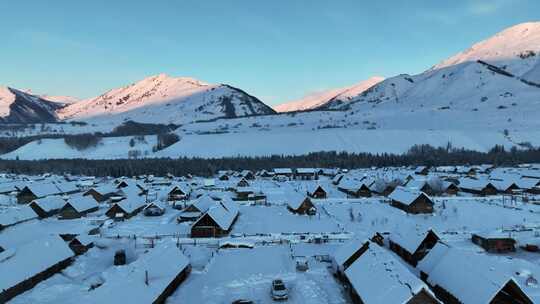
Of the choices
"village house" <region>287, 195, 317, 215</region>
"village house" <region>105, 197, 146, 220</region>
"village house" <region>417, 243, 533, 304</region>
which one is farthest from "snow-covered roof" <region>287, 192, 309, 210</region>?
"village house" <region>417, 243, 533, 304</region>

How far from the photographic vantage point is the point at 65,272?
1005 inches

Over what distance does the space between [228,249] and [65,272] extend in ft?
35.4

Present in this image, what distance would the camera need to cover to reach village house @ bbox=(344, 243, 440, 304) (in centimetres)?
1677

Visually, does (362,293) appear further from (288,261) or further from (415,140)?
(415,140)

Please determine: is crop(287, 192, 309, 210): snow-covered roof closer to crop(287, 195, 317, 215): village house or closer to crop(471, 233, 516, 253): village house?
crop(287, 195, 317, 215): village house

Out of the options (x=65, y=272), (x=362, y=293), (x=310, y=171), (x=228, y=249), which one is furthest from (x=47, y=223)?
(x=310, y=171)

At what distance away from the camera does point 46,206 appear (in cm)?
4669

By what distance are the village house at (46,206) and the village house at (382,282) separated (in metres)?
38.0

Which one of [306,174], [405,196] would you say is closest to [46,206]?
[405,196]

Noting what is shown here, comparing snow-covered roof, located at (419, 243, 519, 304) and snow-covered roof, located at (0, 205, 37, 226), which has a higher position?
snow-covered roof, located at (419, 243, 519, 304)

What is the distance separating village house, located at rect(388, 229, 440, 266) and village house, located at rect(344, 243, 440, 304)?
440 cm

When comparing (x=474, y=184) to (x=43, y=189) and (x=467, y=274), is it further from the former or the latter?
(x=43, y=189)

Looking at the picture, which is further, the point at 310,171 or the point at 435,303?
the point at 310,171

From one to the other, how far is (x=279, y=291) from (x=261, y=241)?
1180cm
